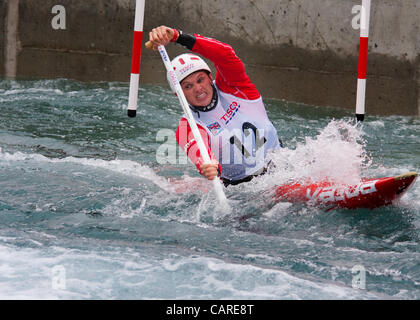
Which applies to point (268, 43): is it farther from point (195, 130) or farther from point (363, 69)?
point (195, 130)

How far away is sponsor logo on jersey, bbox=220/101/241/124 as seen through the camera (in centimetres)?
508

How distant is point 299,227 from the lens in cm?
450

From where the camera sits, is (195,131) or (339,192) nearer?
(339,192)

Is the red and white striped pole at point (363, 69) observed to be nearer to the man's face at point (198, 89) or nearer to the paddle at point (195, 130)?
the man's face at point (198, 89)

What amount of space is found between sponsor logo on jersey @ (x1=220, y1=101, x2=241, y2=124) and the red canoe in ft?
2.25

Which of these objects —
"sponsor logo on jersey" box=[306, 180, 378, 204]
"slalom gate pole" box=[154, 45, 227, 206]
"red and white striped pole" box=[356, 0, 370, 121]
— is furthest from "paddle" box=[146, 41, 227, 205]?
"red and white striped pole" box=[356, 0, 370, 121]

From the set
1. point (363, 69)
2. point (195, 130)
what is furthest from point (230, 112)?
point (363, 69)

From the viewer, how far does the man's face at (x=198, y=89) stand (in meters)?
5.00

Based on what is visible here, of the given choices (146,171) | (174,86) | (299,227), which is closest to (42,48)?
(146,171)

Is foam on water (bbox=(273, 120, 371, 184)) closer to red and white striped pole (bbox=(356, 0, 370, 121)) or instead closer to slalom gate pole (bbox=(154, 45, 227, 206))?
slalom gate pole (bbox=(154, 45, 227, 206))

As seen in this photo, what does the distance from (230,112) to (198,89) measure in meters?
0.31

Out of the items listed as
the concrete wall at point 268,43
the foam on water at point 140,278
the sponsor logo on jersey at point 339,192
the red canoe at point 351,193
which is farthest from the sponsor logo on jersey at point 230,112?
the concrete wall at point 268,43

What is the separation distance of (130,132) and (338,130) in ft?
11.1

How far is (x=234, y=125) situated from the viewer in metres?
5.07
